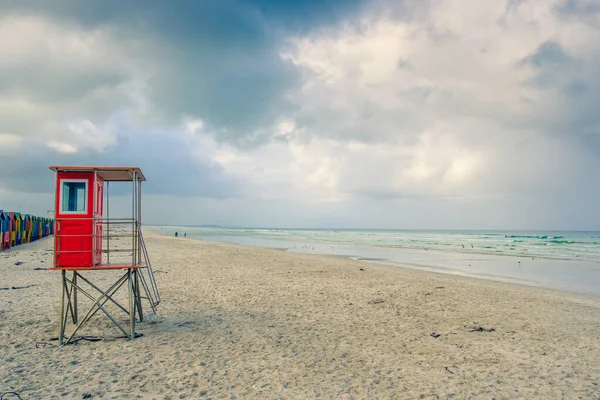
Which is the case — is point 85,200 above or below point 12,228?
above

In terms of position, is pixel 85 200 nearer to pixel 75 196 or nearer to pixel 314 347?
pixel 75 196

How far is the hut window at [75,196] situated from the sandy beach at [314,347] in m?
2.60

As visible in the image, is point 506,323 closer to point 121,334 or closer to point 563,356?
point 563,356

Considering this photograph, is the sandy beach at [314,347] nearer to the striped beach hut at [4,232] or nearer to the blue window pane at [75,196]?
the blue window pane at [75,196]

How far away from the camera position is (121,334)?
8.63 m

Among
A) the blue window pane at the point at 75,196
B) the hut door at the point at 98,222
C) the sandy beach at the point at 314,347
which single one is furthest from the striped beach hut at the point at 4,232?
the blue window pane at the point at 75,196

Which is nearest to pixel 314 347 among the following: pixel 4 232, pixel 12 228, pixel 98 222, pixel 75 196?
pixel 98 222

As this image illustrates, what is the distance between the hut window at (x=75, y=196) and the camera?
842 cm

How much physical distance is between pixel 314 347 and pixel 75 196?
18.6 ft

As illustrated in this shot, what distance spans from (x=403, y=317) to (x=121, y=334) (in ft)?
22.1

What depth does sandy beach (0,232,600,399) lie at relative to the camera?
618 cm

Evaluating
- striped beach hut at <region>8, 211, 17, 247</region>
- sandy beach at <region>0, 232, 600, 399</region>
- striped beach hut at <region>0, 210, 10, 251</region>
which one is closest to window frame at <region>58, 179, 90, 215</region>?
sandy beach at <region>0, 232, 600, 399</region>

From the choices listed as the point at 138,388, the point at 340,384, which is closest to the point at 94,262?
the point at 138,388

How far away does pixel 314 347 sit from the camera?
813 cm
